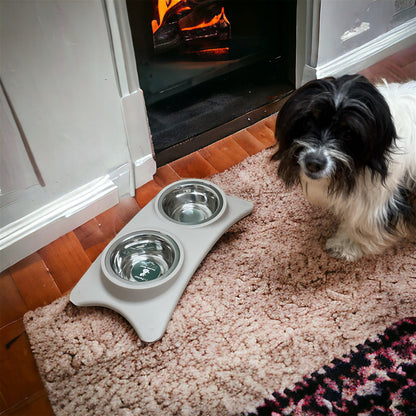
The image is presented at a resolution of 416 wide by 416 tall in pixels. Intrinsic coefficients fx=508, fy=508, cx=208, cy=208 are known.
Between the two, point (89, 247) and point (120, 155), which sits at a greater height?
point (120, 155)

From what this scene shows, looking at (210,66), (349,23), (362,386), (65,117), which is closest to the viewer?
(362,386)

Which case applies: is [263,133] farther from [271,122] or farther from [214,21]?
[214,21]

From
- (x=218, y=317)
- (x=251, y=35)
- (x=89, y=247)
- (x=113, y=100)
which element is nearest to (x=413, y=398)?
(x=218, y=317)

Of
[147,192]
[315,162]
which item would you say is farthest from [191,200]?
[315,162]

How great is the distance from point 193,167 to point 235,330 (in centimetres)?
75

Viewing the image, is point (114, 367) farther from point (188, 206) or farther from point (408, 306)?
point (408, 306)

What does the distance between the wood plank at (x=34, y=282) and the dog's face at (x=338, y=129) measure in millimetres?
873

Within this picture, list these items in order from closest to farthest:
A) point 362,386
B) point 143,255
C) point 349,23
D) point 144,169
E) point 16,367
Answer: point 362,386, point 16,367, point 143,255, point 144,169, point 349,23

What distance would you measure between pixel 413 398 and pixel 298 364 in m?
0.29

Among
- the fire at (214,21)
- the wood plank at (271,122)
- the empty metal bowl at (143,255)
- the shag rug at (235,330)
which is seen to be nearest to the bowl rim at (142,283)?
the empty metal bowl at (143,255)

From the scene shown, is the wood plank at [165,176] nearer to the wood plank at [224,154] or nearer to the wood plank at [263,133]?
the wood plank at [224,154]

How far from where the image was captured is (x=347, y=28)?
83.1 inches

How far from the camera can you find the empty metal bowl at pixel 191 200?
174 centimetres

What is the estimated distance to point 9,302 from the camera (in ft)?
5.18
